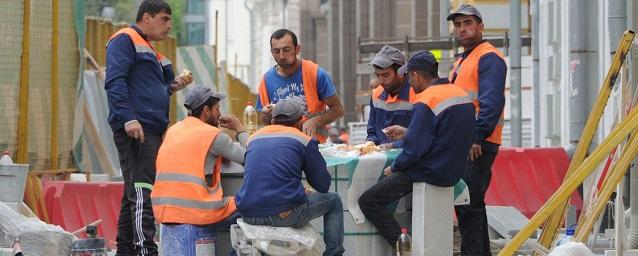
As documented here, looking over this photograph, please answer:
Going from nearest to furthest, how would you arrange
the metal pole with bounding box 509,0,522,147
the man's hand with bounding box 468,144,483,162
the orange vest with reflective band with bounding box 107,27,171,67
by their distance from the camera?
the man's hand with bounding box 468,144,483,162, the orange vest with reflective band with bounding box 107,27,171,67, the metal pole with bounding box 509,0,522,147

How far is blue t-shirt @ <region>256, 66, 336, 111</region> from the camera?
14773 millimetres

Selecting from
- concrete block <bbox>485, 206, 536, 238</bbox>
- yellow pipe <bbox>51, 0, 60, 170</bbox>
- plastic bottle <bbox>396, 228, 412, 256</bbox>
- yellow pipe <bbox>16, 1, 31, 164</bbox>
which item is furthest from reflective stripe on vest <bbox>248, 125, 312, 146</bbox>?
yellow pipe <bbox>51, 0, 60, 170</bbox>

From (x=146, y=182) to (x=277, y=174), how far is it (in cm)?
158

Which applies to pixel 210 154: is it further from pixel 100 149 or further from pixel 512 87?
pixel 512 87

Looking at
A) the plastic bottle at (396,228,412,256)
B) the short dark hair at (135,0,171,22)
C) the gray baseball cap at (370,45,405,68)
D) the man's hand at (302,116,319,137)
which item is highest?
the short dark hair at (135,0,171,22)

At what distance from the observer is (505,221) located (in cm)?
1764

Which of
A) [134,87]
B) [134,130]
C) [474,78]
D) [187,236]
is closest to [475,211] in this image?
[474,78]

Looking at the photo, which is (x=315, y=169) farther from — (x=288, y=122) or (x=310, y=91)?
(x=310, y=91)

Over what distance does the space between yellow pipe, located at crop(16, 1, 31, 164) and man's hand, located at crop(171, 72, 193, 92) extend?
5.44 m

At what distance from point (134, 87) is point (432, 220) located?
7.73 ft

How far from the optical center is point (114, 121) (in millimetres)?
13836

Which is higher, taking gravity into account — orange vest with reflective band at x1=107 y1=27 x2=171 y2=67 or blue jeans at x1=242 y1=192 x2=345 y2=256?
orange vest with reflective band at x1=107 y1=27 x2=171 y2=67

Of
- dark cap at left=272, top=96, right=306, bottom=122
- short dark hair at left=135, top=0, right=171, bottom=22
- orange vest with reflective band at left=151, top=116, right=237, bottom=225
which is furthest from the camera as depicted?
short dark hair at left=135, top=0, right=171, bottom=22

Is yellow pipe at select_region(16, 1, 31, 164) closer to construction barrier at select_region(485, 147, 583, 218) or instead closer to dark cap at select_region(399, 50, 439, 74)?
construction barrier at select_region(485, 147, 583, 218)
